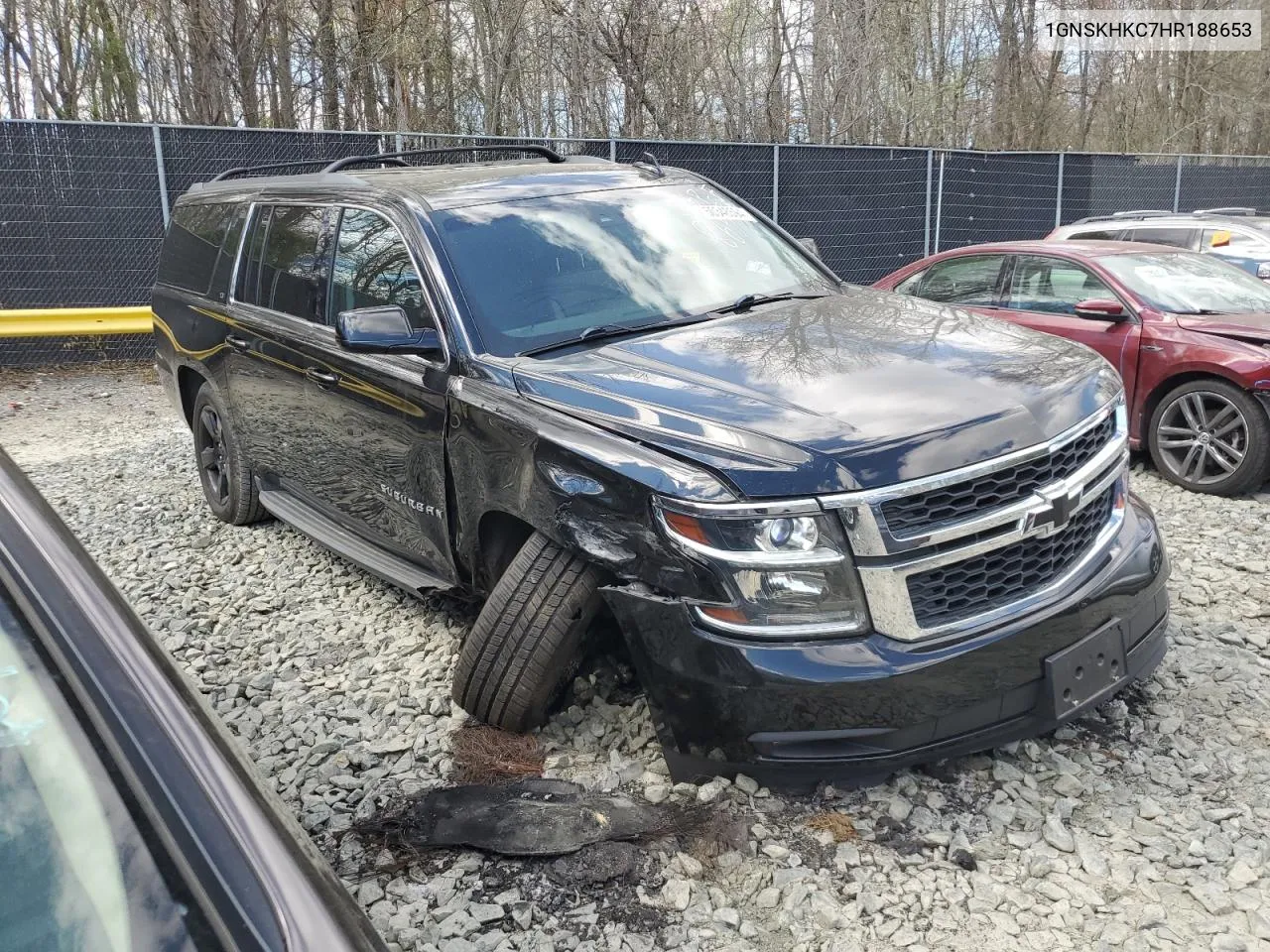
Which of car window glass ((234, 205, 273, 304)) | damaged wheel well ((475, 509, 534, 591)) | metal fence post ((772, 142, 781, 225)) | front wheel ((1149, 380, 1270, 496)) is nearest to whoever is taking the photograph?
damaged wheel well ((475, 509, 534, 591))

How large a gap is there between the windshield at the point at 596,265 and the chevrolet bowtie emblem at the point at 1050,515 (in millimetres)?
1458

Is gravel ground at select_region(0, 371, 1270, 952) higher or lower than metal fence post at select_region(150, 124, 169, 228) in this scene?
lower

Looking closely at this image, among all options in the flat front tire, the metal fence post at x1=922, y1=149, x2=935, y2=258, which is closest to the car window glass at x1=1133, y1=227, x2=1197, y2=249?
the metal fence post at x1=922, y1=149, x2=935, y2=258

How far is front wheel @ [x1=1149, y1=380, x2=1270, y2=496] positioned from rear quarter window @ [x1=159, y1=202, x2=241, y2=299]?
543cm

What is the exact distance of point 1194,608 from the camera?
425cm

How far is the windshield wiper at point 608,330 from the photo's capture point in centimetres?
344

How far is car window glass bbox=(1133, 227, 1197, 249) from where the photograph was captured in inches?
434

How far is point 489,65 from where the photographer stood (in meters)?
17.2

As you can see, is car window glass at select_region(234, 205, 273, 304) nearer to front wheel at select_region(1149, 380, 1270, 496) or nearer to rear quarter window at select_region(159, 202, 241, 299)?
rear quarter window at select_region(159, 202, 241, 299)

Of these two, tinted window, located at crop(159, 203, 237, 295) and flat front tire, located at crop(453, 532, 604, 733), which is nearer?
flat front tire, located at crop(453, 532, 604, 733)

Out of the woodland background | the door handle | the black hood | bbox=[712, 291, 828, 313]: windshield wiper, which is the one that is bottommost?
the door handle

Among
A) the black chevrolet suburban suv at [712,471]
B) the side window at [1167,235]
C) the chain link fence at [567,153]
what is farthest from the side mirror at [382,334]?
the side window at [1167,235]

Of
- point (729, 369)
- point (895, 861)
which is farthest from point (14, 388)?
point (895, 861)

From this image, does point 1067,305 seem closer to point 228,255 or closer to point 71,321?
point 228,255
